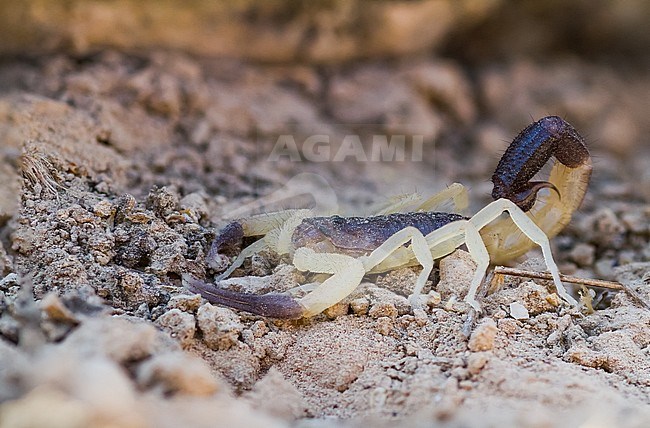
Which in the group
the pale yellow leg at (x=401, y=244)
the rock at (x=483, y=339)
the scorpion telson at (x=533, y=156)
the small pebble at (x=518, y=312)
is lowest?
the small pebble at (x=518, y=312)

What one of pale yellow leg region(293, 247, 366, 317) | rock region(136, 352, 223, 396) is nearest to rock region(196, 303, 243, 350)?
pale yellow leg region(293, 247, 366, 317)

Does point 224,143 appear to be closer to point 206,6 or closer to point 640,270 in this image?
point 206,6

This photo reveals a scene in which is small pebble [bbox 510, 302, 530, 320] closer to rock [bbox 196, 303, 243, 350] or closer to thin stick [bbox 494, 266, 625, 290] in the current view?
thin stick [bbox 494, 266, 625, 290]

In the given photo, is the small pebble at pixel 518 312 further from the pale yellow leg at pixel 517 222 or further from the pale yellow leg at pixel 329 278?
the pale yellow leg at pixel 329 278

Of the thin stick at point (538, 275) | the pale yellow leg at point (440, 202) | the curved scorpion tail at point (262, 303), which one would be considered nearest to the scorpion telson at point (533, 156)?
the pale yellow leg at point (440, 202)

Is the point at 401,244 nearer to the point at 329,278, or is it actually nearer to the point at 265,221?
the point at 329,278

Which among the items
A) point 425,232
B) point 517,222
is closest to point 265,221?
point 425,232

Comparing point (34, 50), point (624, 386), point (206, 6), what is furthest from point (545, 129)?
point (34, 50)
